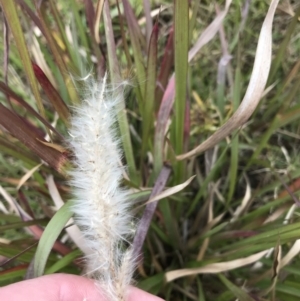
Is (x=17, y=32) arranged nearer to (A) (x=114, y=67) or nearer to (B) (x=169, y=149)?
(A) (x=114, y=67)

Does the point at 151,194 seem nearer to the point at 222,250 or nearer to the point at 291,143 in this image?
the point at 222,250

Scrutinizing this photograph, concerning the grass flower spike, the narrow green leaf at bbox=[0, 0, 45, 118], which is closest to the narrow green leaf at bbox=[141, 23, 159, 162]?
the grass flower spike

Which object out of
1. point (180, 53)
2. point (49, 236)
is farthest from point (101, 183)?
point (180, 53)

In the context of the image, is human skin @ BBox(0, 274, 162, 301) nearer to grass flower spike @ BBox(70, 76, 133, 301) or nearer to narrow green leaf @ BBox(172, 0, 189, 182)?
grass flower spike @ BBox(70, 76, 133, 301)

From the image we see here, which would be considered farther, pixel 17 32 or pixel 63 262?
pixel 63 262

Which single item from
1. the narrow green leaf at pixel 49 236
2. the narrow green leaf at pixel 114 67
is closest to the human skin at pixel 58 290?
the narrow green leaf at pixel 49 236

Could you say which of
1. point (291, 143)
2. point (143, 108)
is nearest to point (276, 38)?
point (291, 143)

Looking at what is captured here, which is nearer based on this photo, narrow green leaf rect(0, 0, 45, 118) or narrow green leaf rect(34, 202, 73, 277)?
narrow green leaf rect(0, 0, 45, 118)

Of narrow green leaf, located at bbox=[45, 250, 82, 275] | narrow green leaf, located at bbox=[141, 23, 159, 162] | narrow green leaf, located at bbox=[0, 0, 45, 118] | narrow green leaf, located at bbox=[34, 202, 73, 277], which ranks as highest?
narrow green leaf, located at bbox=[0, 0, 45, 118]
